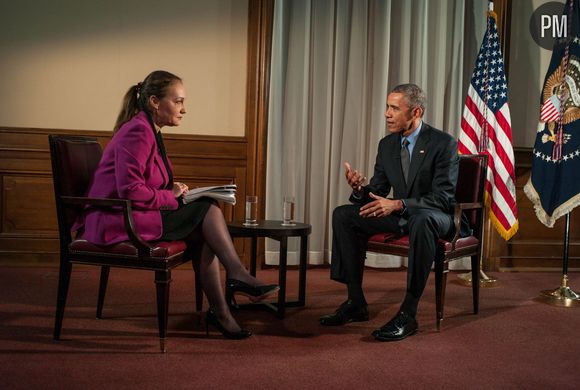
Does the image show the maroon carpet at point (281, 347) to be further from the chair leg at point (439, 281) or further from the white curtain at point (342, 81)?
the white curtain at point (342, 81)

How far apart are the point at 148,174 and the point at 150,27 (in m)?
2.25

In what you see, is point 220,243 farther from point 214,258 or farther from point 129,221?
point 129,221

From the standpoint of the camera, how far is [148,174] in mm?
2938

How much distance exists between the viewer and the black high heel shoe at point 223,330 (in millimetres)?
3004

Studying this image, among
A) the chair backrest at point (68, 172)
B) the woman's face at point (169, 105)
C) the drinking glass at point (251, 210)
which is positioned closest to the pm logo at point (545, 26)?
the drinking glass at point (251, 210)

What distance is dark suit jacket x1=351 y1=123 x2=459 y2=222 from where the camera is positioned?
3.32 m

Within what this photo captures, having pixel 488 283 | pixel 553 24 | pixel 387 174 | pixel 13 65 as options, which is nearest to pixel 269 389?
pixel 387 174

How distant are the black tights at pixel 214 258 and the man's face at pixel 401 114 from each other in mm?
1087

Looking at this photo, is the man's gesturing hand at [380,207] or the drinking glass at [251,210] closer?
the man's gesturing hand at [380,207]

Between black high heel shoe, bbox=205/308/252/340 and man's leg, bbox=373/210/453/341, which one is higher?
man's leg, bbox=373/210/453/341

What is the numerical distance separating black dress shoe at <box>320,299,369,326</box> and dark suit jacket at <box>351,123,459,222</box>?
0.53 metres

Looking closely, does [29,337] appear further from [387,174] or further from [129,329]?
[387,174]

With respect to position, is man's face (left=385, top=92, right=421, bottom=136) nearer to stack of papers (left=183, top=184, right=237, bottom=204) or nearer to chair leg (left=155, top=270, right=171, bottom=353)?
stack of papers (left=183, top=184, right=237, bottom=204)

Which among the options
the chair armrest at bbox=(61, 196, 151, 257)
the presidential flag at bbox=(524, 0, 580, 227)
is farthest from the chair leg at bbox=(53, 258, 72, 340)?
the presidential flag at bbox=(524, 0, 580, 227)
